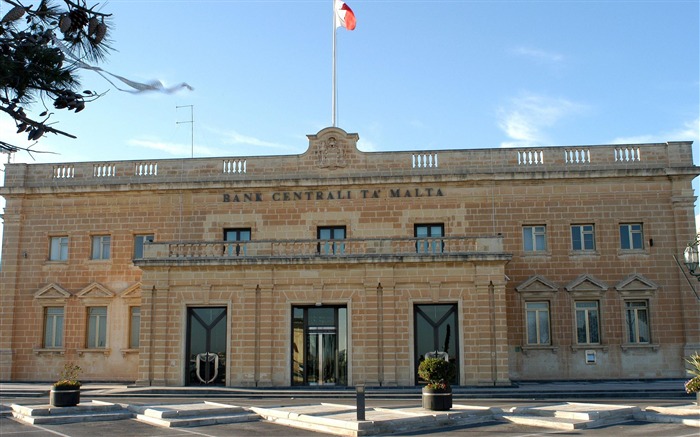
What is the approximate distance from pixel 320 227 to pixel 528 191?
27.8 ft

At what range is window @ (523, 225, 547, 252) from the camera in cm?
2952

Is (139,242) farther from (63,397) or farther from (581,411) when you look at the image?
(581,411)

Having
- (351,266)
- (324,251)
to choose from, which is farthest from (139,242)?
(351,266)

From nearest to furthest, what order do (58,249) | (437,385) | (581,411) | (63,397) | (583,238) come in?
(581,411) → (437,385) → (63,397) → (583,238) → (58,249)

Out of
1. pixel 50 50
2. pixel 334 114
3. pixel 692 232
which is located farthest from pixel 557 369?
pixel 50 50

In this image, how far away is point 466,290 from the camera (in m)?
26.3

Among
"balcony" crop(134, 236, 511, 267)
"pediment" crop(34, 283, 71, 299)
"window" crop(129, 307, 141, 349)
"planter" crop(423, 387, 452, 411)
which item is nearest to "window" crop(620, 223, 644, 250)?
"balcony" crop(134, 236, 511, 267)

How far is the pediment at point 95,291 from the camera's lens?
3045cm

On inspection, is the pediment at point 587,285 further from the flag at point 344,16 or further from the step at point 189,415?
the step at point 189,415

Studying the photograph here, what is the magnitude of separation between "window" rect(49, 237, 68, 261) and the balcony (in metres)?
5.76

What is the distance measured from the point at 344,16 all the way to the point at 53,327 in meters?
18.0

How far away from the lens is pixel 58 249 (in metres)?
31.5

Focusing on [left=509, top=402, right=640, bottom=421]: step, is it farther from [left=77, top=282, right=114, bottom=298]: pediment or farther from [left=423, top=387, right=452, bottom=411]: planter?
[left=77, top=282, right=114, bottom=298]: pediment

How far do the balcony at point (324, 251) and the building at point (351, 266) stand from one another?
0.07m
